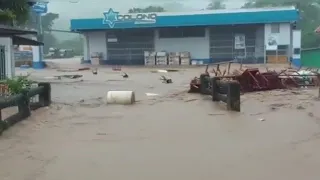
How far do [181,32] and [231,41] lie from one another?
514cm

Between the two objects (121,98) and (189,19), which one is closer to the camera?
(121,98)

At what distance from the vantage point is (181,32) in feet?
164

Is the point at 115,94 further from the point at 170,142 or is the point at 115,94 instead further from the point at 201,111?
the point at 170,142

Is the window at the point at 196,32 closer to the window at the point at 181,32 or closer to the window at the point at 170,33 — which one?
the window at the point at 181,32

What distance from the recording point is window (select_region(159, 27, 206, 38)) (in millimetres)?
49594

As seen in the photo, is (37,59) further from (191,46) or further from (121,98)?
(121,98)

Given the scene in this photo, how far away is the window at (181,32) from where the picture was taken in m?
49.6

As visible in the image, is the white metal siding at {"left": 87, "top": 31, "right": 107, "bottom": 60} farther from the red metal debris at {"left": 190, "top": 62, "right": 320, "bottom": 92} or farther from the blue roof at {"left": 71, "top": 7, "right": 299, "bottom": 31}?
the red metal debris at {"left": 190, "top": 62, "right": 320, "bottom": 92}

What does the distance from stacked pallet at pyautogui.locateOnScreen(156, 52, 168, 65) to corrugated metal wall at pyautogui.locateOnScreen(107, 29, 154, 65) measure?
8.55 feet

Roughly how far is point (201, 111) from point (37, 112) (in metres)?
4.26

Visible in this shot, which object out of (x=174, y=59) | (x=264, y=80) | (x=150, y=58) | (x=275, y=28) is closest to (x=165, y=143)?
(x=264, y=80)

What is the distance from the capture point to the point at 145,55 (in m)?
48.5

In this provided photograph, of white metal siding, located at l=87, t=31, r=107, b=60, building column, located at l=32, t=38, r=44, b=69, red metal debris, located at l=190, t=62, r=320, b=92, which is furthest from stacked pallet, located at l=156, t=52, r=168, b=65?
red metal debris, located at l=190, t=62, r=320, b=92

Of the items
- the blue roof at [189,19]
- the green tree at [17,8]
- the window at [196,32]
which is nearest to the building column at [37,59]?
the blue roof at [189,19]
